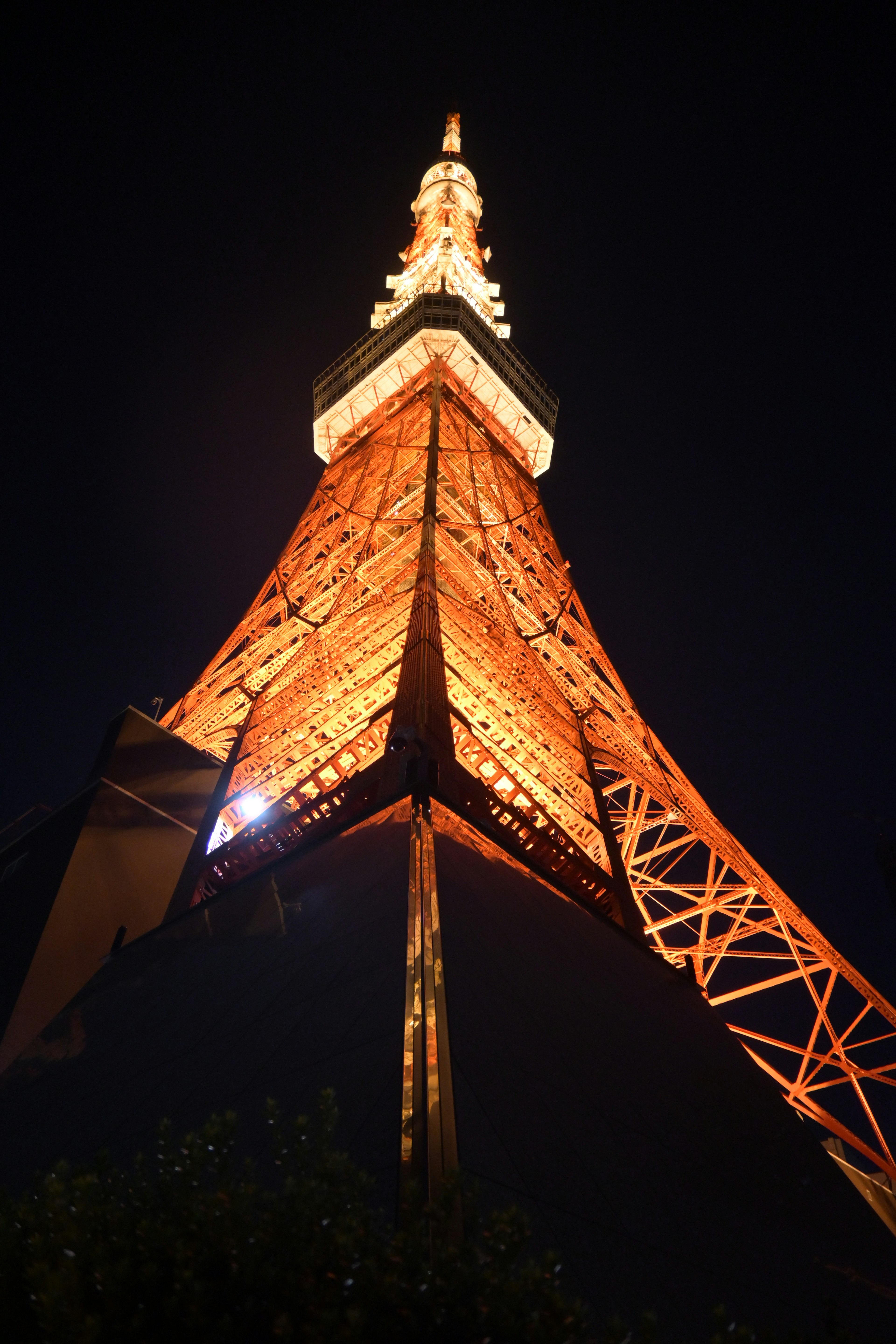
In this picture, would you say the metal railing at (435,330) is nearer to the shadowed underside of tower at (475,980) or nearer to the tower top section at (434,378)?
the tower top section at (434,378)

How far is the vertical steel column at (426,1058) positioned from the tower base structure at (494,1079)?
2 centimetres

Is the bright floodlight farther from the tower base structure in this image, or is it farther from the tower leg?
the tower leg

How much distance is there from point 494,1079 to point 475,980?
2.44ft

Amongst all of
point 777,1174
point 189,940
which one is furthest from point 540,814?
point 777,1174

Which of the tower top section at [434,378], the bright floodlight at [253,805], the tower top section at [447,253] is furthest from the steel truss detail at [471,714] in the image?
the tower top section at [447,253]

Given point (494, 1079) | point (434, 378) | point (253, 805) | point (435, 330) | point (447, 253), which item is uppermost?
point (447, 253)

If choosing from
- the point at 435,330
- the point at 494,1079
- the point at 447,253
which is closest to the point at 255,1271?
the point at 494,1079

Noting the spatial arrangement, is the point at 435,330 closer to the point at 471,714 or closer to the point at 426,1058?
the point at 471,714

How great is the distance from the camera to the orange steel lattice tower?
8.19 m

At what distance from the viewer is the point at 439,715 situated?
9000 mm

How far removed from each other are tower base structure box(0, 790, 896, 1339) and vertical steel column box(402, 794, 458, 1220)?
2 cm

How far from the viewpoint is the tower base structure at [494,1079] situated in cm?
322

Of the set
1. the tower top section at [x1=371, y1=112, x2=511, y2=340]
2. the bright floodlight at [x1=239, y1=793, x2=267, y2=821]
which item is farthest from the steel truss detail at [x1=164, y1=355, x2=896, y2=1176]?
the tower top section at [x1=371, y1=112, x2=511, y2=340]

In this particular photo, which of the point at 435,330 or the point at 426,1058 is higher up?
the point at 435,330
